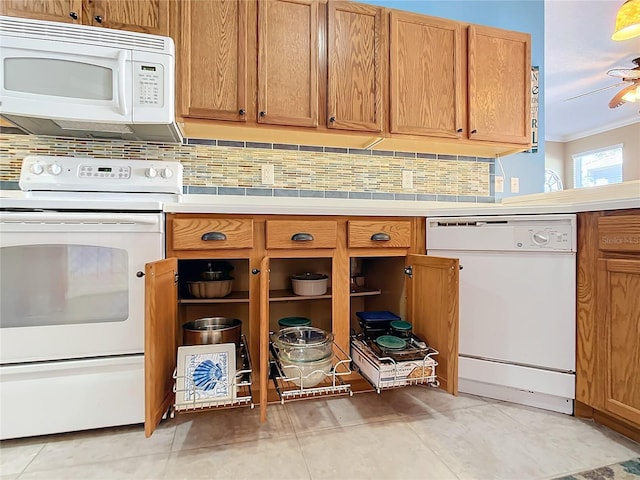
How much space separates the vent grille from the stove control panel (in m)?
0.49

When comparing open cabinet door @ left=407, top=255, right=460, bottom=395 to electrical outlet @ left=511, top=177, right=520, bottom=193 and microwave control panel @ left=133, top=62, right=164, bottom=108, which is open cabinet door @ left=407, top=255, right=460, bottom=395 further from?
microwave control panel @ left=133, top=62, right=164, bottom=108

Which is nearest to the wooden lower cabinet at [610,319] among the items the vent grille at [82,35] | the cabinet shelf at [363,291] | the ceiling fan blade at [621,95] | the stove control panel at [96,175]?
the cabinet shelf at [363,291]

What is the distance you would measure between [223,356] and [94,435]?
1.86 feet

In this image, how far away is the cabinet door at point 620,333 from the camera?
3.92 feet

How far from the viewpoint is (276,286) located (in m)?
1.93

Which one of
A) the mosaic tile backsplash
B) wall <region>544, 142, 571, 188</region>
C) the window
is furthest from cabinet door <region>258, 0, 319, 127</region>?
wall <region>544, 142, 571, 188</region>

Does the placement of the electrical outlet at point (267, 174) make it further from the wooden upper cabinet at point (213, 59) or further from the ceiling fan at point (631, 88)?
the ceiling fan at point (631, 88)

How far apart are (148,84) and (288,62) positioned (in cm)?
69

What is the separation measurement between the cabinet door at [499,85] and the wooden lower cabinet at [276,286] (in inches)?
34.8

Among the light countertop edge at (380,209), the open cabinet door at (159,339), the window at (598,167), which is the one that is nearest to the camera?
the open cabinet door at (159,339)

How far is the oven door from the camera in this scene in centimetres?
122

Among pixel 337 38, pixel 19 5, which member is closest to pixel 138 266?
pixel 19 5

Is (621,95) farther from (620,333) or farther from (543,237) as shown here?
(620,333)

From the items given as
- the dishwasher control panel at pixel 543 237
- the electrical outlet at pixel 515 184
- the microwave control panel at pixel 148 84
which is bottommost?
the dishwasher control panel at pixel 543 237
